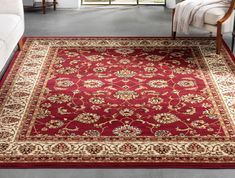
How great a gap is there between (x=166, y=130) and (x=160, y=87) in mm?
795

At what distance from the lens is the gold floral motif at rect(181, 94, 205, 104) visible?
161 inches

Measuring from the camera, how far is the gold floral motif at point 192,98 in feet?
13.4

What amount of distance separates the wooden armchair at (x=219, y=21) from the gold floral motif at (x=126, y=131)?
184cm

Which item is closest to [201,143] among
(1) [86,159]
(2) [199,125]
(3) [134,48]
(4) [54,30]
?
(2) [199,125]

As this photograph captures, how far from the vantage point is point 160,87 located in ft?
14.3

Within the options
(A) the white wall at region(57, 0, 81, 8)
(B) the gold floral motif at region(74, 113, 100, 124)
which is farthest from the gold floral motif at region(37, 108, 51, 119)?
(A) the white wall at region(57, 0, 81, 8)

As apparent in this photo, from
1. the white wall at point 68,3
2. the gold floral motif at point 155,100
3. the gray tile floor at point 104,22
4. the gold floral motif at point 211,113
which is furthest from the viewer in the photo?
the white wall at point 68,3

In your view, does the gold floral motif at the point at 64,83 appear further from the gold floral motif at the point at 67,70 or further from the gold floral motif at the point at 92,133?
the gold floral motif at the point at 92,133

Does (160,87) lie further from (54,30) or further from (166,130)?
(54,30)

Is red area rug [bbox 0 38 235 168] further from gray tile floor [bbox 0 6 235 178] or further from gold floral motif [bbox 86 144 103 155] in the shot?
gray tile floor [bbox 0 6 235 178]

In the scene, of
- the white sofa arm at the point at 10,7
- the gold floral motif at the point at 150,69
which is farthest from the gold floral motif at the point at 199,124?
the white sofa arm at the point at 10,7

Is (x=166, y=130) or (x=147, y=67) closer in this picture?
(x=166, y=130)

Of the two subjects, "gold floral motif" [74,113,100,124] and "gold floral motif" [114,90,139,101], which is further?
"gold floral motif" [114,90,139,101]

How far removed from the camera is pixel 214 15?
5.07m
